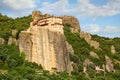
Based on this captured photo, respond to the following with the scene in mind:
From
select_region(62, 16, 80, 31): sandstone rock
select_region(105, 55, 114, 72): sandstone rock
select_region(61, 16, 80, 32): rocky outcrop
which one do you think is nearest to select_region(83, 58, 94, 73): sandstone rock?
select_region(105, 55, 114, 72): sandstone rock

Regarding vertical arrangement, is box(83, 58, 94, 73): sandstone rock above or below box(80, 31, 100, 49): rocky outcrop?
below

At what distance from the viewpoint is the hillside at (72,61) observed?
2239 inches

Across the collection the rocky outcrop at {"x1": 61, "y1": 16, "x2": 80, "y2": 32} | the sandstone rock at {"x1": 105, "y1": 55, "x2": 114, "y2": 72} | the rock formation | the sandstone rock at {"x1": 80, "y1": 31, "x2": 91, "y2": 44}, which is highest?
the rocky outcrop at {"x1": 61, "y1": 16, "x2": 80, "y2": 32}

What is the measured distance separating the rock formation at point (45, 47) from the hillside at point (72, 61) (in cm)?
106

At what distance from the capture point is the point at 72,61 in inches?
2734

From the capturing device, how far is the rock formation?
204ft

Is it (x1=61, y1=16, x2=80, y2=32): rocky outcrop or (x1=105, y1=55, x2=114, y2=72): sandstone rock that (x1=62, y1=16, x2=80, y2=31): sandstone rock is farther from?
(x1=105, y1=55, x2=114, y2=72): sandstone rock

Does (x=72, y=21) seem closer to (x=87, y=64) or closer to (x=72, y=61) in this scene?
(x=87, y=64)

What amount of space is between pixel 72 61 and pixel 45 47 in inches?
314

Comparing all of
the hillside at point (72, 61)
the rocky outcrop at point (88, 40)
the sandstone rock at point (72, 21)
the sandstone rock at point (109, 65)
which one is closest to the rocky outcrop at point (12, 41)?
the hillside at point (72, 61)

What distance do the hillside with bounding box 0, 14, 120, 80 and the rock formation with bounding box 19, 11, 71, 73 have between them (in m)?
1.06

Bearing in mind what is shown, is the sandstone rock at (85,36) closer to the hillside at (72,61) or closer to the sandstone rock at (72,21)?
the hillside at (72,61)

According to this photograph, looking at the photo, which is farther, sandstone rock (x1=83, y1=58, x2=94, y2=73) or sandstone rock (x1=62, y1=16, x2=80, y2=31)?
sandstone rock (x1=62, y1=16, x2=80, y2=31)

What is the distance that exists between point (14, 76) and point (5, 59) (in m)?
7.21
